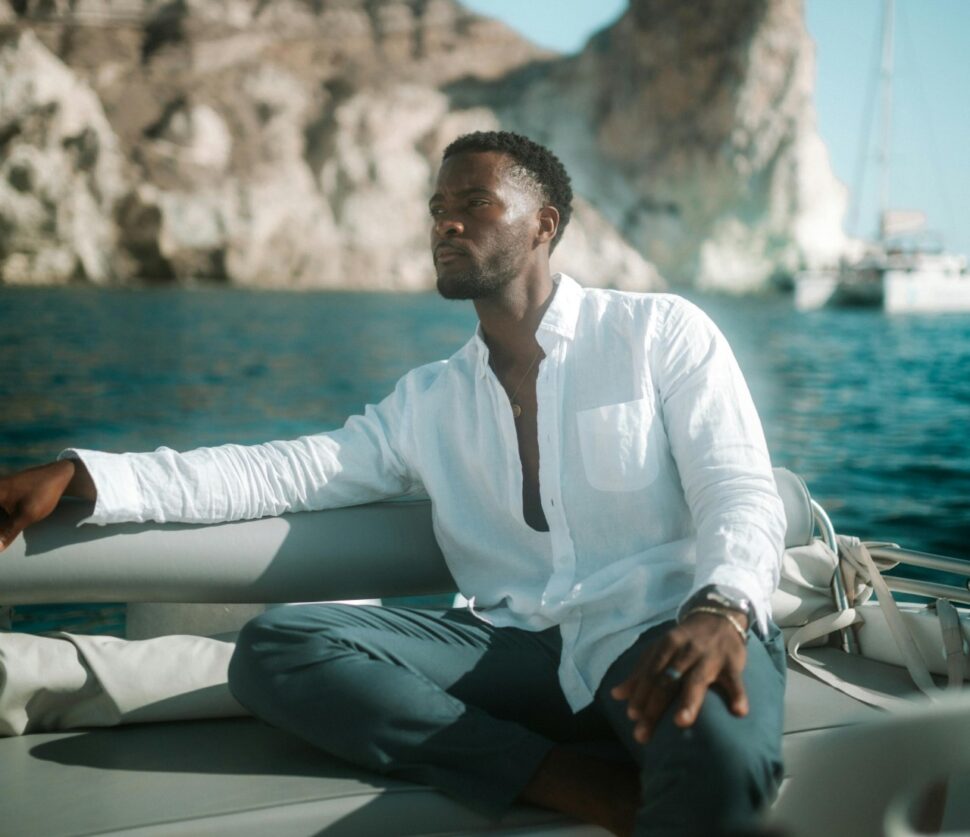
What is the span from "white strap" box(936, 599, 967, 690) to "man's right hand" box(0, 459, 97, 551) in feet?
5.20

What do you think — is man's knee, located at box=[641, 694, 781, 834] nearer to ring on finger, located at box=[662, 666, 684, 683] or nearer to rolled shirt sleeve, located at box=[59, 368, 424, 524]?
ring on finger, located at box=[662, 666, 684, 683]

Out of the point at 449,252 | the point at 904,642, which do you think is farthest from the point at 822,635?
the point at 449,252

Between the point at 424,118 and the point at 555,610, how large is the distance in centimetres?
5874

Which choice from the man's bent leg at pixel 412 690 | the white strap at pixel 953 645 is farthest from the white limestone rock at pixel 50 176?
the white strap at pixel 953 645

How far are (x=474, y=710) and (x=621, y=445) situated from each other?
1.68 feet

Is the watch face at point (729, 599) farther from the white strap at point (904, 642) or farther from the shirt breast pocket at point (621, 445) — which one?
the white strap at point (904, 642)

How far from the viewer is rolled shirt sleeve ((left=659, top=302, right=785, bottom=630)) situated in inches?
64.6

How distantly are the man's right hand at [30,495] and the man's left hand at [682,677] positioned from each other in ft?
3.57

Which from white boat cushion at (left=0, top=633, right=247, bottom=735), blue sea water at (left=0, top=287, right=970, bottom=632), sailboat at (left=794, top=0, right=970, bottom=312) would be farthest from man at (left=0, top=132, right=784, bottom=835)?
sailboat at (left=794, top=0, right=970, bottom=312)

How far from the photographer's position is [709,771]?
1.37 m

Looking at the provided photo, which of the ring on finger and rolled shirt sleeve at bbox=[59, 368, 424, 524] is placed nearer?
the ring on finger

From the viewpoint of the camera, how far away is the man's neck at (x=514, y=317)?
2.14 m

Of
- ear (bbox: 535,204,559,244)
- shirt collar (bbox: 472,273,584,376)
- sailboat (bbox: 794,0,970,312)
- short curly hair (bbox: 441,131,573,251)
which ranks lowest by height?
sailboat (bbox: 794,0,970,312)

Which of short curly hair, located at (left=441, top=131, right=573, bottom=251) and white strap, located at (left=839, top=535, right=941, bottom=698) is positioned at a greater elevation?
short curly hair, located at (left=441, top=131, right=573, bottom=251)
